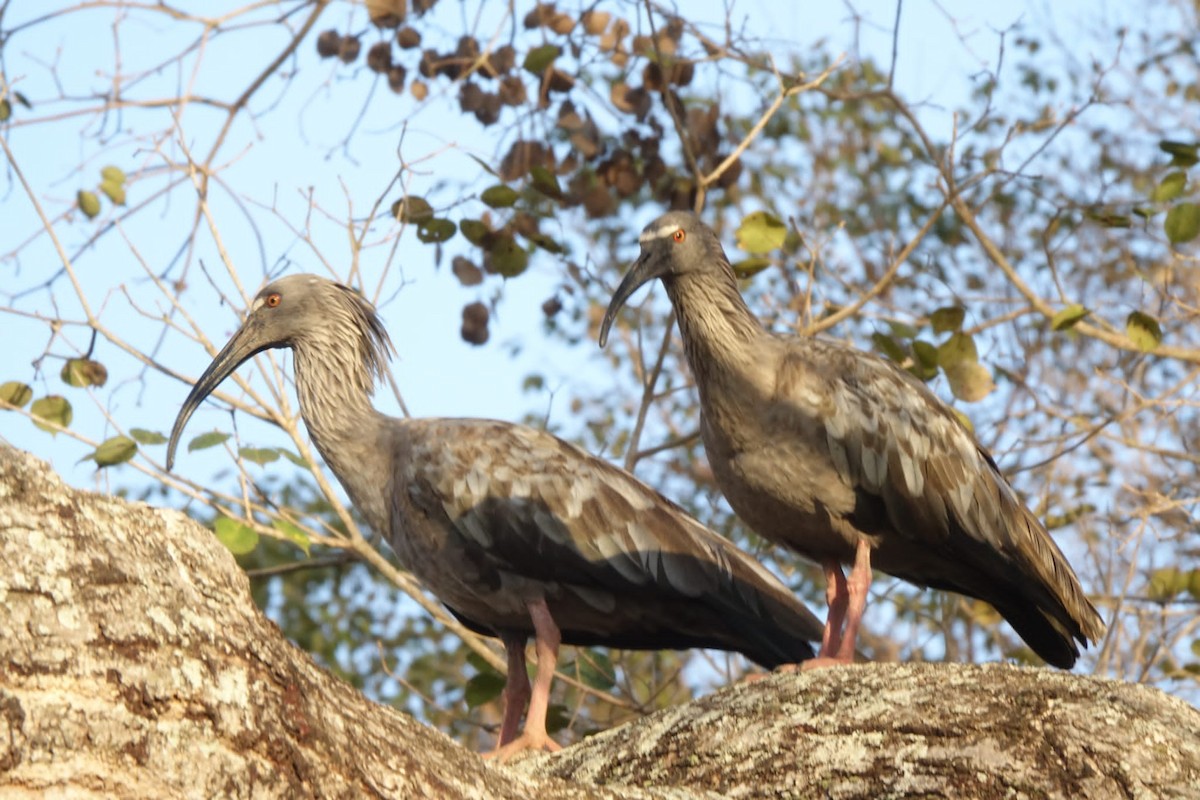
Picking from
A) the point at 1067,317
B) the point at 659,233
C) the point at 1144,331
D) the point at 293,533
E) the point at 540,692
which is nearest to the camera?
the point at 540,692

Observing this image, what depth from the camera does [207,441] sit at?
17.8 feet

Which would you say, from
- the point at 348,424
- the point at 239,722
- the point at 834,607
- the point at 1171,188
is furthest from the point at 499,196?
the point at 239,722

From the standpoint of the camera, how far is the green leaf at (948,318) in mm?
6285

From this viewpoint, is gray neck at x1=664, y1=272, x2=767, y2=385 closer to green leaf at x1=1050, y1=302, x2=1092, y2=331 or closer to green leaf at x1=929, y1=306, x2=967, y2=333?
green leaf at x1=929, y1=306, x2=967, y2=333

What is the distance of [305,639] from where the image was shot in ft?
40.0

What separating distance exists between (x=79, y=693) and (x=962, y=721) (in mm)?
1922

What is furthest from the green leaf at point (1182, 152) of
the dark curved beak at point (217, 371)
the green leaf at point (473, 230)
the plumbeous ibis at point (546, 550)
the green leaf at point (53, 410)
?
the green leaf at point (53, 410)

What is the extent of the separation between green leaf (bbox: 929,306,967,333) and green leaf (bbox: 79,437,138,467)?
3.31 meters

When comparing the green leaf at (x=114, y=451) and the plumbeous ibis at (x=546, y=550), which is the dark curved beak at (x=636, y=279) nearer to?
the plumbeous ibis at (x=546, y=550)

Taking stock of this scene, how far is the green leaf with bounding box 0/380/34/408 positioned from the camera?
240 inches

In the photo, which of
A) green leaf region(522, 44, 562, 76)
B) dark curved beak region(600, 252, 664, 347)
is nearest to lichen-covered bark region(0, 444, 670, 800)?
dark curved beak region(600, 252, 664, 347)

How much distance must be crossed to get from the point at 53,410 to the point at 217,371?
2.45 ft

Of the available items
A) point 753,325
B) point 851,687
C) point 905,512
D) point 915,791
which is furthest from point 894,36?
point 915,791

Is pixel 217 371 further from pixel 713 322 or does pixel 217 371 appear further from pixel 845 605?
pixel 845 605
